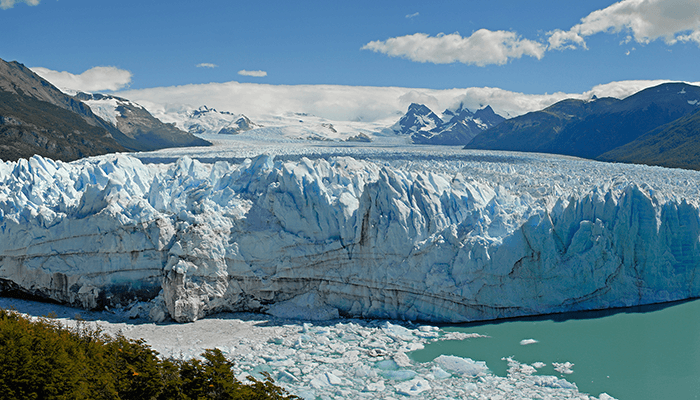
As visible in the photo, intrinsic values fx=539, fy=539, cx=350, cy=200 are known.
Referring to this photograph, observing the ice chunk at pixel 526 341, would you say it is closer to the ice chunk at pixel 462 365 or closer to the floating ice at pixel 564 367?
the floating ice at pixel 564 367

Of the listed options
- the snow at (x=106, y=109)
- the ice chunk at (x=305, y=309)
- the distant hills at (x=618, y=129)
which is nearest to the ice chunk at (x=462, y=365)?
the ice chunk at (x=305, y=309)

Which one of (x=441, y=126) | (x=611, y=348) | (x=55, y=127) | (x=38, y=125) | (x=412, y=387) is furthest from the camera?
(x=441, y=126)

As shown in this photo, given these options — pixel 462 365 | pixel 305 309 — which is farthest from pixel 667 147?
pixel 462 365

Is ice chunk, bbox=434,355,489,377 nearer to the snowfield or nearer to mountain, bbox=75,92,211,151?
the snowfield

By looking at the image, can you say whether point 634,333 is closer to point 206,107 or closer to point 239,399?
point 239,399

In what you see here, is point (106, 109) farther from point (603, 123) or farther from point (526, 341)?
point (526, 341)

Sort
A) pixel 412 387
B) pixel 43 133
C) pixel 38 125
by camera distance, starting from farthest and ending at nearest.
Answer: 1. pixel 38 125
2. pixel 43 133
3. pixel 412 387

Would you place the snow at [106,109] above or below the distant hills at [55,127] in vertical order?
above
